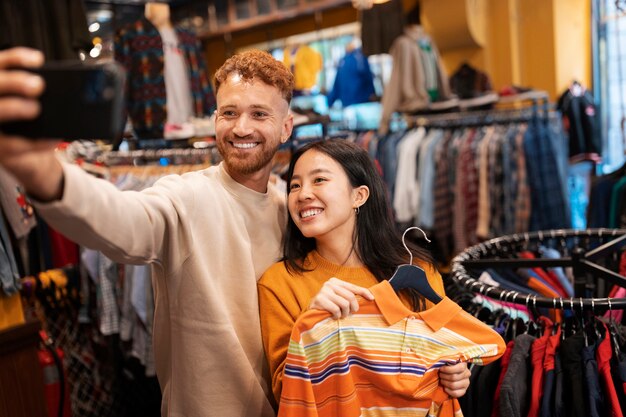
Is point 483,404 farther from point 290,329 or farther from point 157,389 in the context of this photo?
point 157,389

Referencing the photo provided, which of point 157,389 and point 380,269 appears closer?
point 380,269

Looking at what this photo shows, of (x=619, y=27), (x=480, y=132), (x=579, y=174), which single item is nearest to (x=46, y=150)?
(x=480, y=132)

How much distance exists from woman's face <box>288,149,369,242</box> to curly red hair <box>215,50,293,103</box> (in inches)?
8.1

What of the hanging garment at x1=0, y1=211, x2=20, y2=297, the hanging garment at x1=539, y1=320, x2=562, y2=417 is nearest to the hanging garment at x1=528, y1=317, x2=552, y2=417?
the hanging garment at x1=539, y1=320, x2=562, y2=417

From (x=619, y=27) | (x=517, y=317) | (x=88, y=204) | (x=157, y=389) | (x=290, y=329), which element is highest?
(x=619, y=27)

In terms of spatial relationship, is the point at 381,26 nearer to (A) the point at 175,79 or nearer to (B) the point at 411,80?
(B) the point at 411,80

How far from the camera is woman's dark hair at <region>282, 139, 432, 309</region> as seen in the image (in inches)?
66.2

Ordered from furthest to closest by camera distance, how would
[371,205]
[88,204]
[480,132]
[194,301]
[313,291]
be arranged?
[480,132] → [371,205] → [313,291] → [194,301] → [88,204]

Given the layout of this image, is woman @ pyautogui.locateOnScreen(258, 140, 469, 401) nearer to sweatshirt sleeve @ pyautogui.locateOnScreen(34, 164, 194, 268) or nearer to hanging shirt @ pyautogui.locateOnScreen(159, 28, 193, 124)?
→ sweatshirt sleeve @ pyautogui.locateOnScreen(34, 164, 194, 268)

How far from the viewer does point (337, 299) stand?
4.66 feet

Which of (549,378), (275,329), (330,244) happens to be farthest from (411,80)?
(275,329)

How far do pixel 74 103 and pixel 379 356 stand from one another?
94 centimetres

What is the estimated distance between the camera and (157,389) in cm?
366

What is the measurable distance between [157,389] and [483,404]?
2.47m
